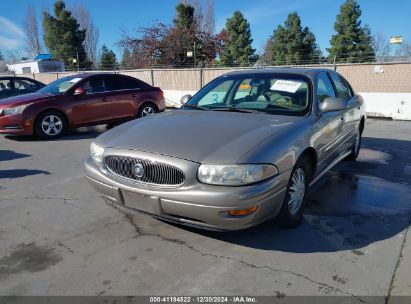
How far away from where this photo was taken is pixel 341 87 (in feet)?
17.5

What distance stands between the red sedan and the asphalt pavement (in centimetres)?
341

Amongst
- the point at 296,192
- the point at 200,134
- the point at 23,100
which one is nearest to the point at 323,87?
the point at 296,192

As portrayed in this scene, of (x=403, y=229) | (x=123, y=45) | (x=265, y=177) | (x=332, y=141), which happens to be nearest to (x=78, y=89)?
(x=332, y=141)

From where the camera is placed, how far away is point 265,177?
2.92m

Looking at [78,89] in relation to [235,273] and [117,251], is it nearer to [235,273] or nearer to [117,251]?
[117,251]

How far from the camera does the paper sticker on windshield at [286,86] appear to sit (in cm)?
416

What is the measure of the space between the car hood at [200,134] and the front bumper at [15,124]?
193 inches

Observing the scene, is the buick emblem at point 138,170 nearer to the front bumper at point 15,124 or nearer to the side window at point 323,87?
the side window at point 323,87

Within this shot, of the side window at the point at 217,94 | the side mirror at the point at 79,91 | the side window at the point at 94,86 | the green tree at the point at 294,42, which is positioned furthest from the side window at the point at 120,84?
the green tree at the point at 294,42

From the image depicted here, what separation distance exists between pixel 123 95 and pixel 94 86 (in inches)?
29.4

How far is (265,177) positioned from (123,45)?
33136mm

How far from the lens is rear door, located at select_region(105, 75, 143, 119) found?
29.5 ft

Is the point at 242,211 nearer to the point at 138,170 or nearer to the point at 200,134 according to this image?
the point at 200,134

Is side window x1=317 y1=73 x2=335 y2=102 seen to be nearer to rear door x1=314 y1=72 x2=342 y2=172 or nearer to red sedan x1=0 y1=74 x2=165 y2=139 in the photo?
rear door x1=314 y1=72 x2=342 y2=172
